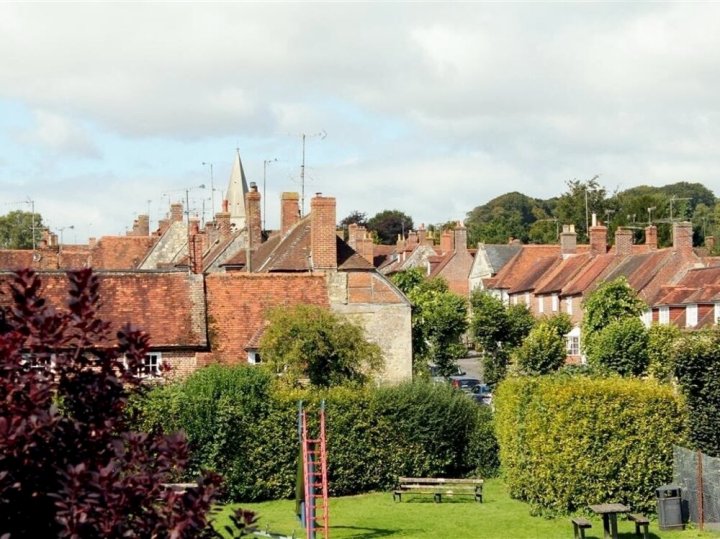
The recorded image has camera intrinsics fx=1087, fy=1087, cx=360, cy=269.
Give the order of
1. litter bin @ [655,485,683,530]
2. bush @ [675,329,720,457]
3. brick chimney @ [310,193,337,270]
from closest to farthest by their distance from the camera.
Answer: litter bin @ [655,485,683,530] < bush @ [675,329,720,457] < brick chimney @ [310,193,337,270]

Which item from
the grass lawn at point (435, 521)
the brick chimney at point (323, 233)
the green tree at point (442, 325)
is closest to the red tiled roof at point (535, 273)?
the green tree at point (442, 325)

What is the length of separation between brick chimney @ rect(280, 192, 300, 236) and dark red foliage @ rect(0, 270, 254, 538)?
43.6 metres

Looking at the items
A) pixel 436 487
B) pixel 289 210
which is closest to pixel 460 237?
pixel 289 210

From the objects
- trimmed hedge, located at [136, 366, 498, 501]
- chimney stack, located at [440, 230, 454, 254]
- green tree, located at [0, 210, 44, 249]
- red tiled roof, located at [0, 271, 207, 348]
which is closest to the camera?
trimmed hedge, located at [136, 366, 498, 501]

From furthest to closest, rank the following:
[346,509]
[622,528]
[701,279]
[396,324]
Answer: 1. [701,279]
2. [396,324]
3. [346,509]
4. [622,528]

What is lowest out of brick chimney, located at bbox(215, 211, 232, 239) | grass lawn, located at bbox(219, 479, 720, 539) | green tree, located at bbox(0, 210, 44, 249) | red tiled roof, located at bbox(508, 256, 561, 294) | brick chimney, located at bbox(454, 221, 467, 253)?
grass lawn, located at bbox(219, 479, 720, 539)

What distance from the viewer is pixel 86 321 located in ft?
27.2

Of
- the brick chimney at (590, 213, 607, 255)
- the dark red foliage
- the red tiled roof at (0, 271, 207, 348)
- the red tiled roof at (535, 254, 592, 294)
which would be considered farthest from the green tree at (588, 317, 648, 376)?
the dark red foliage

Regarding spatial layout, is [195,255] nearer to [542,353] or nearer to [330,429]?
[330,429]

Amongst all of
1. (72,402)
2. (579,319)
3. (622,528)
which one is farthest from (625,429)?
(579,319)

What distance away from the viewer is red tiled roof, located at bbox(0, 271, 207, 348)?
132ft

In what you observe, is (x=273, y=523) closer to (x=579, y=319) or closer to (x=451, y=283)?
(x=579, y=319)

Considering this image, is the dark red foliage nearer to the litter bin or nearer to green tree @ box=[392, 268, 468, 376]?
the litter bin

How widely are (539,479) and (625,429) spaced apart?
2.94 m
